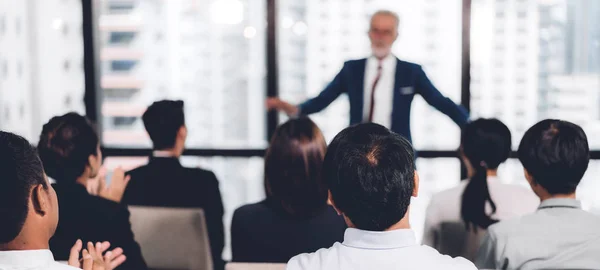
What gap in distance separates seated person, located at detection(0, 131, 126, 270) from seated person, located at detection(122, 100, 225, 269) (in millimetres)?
1466


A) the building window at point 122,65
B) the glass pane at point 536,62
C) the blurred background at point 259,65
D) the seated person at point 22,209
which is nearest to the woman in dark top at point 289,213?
the seated person at point 22,209

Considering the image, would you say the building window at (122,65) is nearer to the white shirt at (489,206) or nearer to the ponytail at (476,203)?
the white shirt at (489,206)

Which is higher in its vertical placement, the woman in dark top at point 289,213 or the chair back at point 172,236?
the woman in dark top at point 289,213

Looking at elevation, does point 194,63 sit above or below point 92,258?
above

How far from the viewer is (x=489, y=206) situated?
261 cm

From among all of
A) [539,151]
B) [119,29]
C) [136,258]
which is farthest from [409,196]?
[119,29]

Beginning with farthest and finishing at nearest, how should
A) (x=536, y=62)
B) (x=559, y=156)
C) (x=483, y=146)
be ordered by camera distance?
(x=536, y=62) < (x=483, y=146) < (x=559, y=156)

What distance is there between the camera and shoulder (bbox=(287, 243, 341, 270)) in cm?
133

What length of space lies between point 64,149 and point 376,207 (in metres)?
1.36

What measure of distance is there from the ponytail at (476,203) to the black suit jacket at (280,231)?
633 millimetres

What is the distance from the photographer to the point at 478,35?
4.36 metres

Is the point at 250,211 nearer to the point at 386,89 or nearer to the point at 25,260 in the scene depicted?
the point at 25,260

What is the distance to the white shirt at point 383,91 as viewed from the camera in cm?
391

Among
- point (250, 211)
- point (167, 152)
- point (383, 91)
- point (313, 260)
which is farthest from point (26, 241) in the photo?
point (383, 91)
